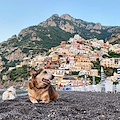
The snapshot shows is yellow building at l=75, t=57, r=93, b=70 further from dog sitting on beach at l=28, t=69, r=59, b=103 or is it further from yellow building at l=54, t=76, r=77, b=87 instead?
dog sitting on beach at l=28, t=69, r=59, b=103

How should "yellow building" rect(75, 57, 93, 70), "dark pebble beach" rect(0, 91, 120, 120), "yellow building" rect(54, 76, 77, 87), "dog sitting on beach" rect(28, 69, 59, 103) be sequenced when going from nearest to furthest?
"dark pebble beach" rect(0, 91, 120, 120) → "dog sitting on beach" rect(28, 69, 59, 103) → "yellow building" rect(54, 76, 77, 87) → "yellow building" rect(75, 57, 93, 70)

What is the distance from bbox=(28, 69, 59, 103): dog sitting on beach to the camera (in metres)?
6.53

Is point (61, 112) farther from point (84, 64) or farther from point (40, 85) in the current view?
point (84, 64)

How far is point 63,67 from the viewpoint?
7462cm

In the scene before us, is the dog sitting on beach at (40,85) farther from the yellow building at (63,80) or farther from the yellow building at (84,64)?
the yellow building at (84,64)

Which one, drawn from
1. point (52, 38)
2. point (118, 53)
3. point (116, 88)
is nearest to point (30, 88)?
point (116, 88)

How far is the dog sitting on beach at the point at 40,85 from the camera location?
6.53 m

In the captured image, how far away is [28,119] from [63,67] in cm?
7070

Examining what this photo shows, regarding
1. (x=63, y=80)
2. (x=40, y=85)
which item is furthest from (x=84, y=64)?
(x=40, y=85)

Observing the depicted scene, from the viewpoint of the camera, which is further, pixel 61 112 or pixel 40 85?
pixel 40 85

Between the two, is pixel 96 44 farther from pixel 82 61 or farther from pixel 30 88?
pixel 30 88

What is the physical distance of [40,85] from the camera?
6625 mm

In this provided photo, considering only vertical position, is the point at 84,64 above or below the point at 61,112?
above

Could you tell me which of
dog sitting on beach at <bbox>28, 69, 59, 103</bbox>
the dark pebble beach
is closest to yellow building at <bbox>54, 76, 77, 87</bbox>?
dog sitting on beach at <bbox>28, 69, 59, 103</bbox>
